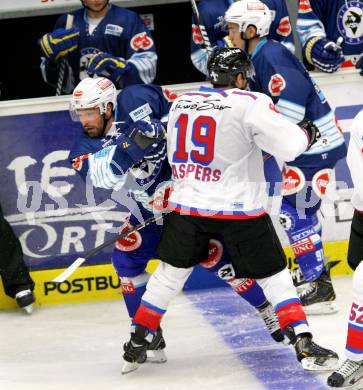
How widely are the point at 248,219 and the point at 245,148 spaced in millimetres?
263

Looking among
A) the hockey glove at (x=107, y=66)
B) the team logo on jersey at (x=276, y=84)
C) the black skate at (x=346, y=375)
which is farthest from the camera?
the hockey glove at (x=107, y=66)

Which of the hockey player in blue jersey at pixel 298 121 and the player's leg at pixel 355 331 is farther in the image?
the hockey player in blue jersey at pixel 298 121

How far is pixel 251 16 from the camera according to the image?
5352 mm

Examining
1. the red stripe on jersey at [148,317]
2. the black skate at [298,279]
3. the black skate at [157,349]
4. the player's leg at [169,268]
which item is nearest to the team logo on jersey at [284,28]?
the black skate at [298,279]

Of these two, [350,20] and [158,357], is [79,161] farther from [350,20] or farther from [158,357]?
[350,20]

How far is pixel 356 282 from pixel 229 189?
2.00 ft

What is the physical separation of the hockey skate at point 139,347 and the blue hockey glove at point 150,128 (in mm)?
728

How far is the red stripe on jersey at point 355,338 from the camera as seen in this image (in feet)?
13.5

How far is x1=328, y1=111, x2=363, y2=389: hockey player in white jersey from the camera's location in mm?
4043

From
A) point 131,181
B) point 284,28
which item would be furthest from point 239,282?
point 284,28

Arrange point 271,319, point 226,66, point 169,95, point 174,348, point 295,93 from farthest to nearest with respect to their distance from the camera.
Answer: point 169,95 → point 295,93 → point 174,348 → point 271,319 → point 226,66

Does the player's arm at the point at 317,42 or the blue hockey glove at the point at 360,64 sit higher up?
the player's arm at the point at 317,42

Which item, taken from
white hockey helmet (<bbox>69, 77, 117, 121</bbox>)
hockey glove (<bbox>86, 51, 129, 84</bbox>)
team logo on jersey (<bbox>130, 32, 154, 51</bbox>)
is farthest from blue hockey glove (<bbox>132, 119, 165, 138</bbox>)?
team logo on jersey (<bbox>130, 32, 154, 51</bbox>)

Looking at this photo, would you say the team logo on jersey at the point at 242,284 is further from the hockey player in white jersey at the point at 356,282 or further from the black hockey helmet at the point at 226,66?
the black hockey helmet at the point at 226,66
